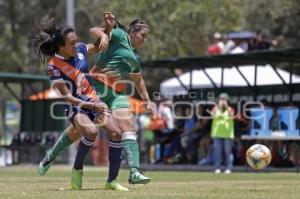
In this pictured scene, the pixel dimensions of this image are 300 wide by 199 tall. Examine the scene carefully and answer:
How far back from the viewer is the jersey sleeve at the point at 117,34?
12.4m

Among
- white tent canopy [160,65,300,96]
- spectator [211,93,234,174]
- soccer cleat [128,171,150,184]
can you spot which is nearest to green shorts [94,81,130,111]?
soccer cleat [128,171,150,184]

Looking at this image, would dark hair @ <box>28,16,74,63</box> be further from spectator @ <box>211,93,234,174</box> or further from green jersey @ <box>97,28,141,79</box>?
spectator @ <box>211,93,234,174</box>

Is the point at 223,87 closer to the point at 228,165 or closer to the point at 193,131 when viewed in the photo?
the point at 193,131

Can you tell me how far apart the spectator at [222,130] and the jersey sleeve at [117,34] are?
11.3 metres

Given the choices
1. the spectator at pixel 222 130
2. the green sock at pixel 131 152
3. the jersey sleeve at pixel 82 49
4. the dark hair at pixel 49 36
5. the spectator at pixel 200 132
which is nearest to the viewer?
the green sock at pixel 131 152

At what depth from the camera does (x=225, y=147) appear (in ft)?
78.1

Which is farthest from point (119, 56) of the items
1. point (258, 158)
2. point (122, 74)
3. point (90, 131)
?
point (258, 158)

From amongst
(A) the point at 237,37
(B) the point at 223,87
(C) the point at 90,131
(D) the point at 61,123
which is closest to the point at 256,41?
(A) the point at 237,37

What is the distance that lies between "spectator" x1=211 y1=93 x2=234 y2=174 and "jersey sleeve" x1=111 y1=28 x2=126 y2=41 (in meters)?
11.3

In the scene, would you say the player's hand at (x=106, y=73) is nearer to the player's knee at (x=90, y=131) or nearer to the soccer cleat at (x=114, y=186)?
the player's knee at (x=90, y=131)

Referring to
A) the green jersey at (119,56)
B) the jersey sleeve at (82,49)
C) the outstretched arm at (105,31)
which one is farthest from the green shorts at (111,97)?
the outstretched arm at (105,31)

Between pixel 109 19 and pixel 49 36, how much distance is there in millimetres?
948

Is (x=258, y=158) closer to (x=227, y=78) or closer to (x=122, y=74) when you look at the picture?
(x=122, y=74)

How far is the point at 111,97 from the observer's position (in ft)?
40.4
